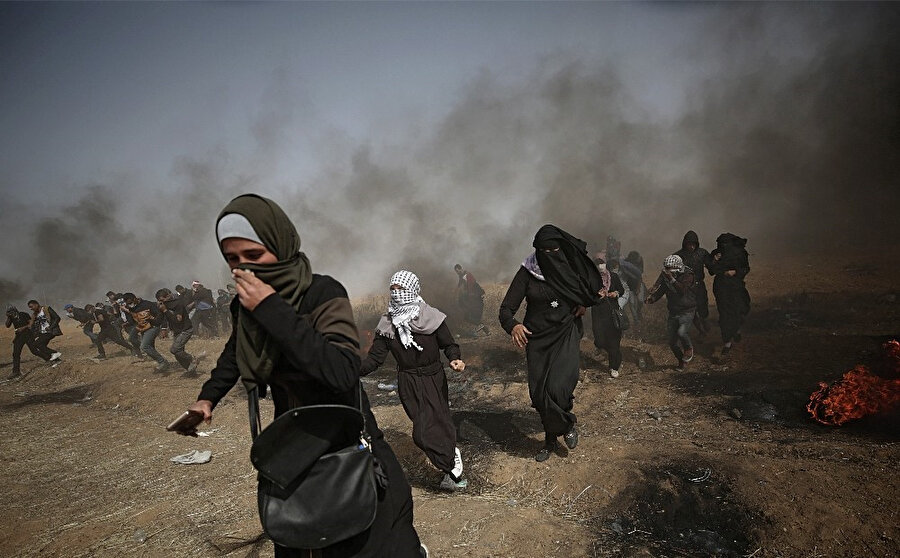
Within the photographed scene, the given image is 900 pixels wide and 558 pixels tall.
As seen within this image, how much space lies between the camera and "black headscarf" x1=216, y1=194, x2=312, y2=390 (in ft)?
5.22

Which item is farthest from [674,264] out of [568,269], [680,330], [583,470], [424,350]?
[424,350]

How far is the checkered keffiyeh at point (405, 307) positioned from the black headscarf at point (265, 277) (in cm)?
249

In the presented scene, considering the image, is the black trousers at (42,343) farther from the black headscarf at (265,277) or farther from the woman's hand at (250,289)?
the woman's hand at (250,289)

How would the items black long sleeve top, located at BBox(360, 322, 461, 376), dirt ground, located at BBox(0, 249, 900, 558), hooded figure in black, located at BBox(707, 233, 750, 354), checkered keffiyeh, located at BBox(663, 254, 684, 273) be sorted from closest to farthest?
1. dirt ground, located at BBox(0, 249, 900, 558)
2. black long sleeve top, located at BBox(360, 322, 461, 376)
3. checkered keffiyeh, located at BBox(663, 254, 684, 273)
4. hooded figure in black, located at BBox(707, 233, 750, 354)

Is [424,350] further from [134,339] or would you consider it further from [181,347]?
[134,339]

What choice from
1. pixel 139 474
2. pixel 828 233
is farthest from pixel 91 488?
pixel 828 233

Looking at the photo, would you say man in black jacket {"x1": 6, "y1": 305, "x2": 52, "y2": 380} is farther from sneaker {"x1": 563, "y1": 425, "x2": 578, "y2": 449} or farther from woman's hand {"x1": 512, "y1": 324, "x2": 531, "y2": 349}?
sneaker {"x1": 563, "y1": 425, "x2": 578, "y2": 449}

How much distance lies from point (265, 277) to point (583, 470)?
12.4 feet

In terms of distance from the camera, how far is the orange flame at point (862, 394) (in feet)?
15.3

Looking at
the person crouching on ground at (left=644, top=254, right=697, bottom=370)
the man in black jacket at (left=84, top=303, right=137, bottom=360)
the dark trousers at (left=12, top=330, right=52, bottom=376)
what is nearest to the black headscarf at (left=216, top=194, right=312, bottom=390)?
the person crouching on ground at (left=644, top=254, right=697, bottom=370)

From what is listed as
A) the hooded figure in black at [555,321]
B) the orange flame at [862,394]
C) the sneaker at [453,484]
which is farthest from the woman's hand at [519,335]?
the orange flame at [862,394]

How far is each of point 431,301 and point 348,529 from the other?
16.1 m

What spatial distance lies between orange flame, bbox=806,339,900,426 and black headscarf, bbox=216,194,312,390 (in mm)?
5787

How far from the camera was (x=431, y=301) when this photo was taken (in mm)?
17734
